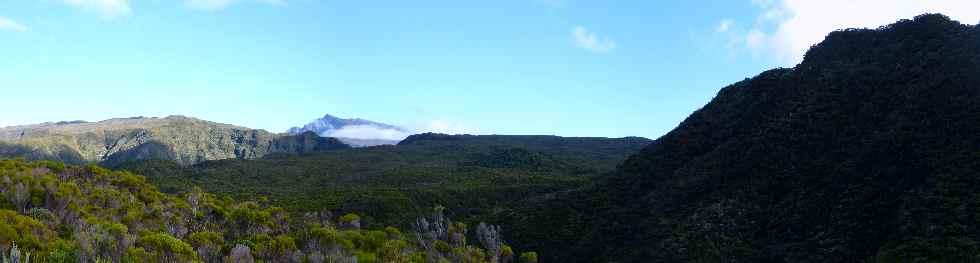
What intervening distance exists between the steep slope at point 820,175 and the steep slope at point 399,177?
49.2 ft

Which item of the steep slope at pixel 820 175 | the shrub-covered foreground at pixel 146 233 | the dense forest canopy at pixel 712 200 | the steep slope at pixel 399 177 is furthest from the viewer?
the steep slope at pixel 399 177

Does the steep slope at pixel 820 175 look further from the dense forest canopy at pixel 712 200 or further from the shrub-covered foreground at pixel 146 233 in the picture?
the shrub-covered foreground at pixel 146 233

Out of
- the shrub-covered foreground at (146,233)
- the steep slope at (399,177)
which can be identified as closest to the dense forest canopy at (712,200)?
the shrub-covered foreground at (146,233)

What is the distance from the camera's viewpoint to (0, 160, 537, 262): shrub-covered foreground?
23422mm

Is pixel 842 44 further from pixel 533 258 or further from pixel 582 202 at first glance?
pixel 533 258

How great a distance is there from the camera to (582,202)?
65625 mm

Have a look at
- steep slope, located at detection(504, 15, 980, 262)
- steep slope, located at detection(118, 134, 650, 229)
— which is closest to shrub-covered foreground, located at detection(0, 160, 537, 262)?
steep slope, located at detection(504, 15, 980, 262)

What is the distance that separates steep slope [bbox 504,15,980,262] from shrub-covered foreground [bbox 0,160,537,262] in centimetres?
1414

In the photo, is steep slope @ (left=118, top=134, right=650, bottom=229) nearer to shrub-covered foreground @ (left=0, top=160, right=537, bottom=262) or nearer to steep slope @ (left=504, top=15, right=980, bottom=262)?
steep slope @ (left=504, top=15, right=980, bottom=262)

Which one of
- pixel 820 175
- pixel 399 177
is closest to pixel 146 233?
pixel 820 175

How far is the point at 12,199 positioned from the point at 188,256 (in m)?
16.2

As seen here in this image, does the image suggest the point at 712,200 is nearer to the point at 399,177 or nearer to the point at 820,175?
the point at 820,175

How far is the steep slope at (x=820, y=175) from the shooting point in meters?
37.3

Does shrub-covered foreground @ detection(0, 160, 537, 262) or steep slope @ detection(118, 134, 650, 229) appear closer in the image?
shrub-covered foreground @ detection(0, 160, 537, 262)
